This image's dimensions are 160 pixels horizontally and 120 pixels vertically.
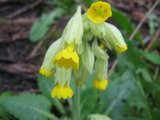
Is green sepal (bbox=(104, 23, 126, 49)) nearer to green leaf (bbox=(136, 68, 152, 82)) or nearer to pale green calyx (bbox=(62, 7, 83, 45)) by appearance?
pale green calyx (bbox=(62, 7, 83, 45))

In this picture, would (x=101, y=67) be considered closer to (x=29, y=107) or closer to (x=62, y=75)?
(x=62, y=75)

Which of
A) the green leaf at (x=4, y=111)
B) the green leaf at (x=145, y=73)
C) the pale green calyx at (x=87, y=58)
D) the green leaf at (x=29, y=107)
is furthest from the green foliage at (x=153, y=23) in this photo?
the pale green calyx at (x=87, y=58)

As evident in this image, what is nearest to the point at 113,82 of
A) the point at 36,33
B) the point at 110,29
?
the point at 36,33

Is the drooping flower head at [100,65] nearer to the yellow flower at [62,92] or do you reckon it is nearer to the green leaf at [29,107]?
the yellow flower at [62,92]

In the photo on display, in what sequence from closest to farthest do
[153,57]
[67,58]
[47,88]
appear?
1. [67,58]
2. [47,88]
3. [153,57]

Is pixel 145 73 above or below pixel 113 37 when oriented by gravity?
below

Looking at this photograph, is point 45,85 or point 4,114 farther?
point 45,85

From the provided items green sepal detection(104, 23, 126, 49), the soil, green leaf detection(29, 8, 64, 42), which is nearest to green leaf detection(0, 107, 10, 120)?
the soil

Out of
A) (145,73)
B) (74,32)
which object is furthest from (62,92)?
(145,73)
